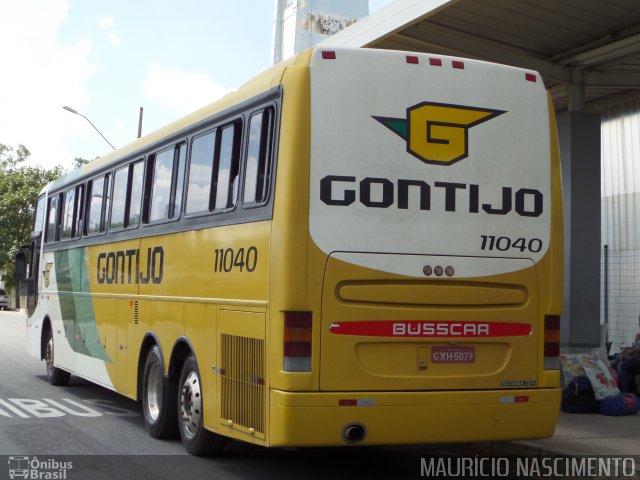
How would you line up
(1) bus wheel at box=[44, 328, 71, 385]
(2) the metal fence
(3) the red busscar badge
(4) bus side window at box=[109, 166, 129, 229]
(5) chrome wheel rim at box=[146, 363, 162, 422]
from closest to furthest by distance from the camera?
(3) the red busscar badge
(5) chrome wheel rim at box=[146, 363, 162, 422]
(4) bus side window at box=[109, 166, 129, 229]
(1) bus wheel at box=[44, 328, 71, 385]
(2) the metal fence

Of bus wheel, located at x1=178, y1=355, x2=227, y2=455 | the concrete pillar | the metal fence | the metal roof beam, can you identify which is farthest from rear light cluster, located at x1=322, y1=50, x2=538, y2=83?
the metal fence

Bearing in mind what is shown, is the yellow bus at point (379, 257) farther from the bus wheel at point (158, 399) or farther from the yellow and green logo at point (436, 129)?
the bus wheel at point (158, 399)

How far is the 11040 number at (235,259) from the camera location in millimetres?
8141

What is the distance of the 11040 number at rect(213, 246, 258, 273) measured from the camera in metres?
8.14

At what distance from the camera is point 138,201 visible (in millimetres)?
11641

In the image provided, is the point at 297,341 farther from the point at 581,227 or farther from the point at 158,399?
the point at 581,227

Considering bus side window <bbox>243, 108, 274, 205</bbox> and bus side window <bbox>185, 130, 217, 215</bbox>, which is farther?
bus side window <bbox>185, 130, 217, 215</bbox>

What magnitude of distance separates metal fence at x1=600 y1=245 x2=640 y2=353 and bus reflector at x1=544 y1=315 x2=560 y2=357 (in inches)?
443

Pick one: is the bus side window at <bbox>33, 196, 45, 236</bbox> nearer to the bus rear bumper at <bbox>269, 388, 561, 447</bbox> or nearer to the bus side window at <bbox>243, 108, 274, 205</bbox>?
the bus side window at <bbox>243, 108, 274, 205</bbox>

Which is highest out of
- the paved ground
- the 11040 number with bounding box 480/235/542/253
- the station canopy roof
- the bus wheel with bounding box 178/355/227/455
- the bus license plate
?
the station canopy roof

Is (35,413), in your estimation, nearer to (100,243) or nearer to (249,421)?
(100,243)

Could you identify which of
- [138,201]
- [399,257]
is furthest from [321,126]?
[138,201]

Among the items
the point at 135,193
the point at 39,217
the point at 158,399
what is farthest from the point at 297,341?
the point at 39,217

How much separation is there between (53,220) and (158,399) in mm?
6616
